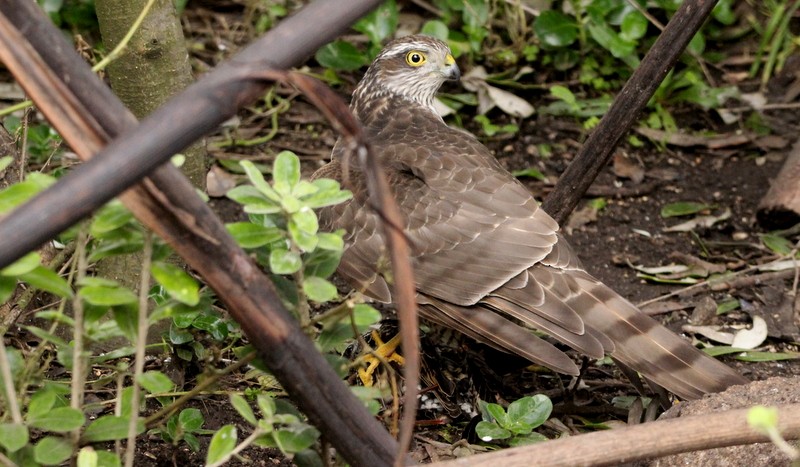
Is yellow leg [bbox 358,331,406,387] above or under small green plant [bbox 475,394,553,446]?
under

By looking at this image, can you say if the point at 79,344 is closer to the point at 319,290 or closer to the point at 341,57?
the point at 319,290

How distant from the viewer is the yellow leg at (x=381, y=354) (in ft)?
14.6

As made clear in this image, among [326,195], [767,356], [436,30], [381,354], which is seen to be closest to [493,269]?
[381,354]

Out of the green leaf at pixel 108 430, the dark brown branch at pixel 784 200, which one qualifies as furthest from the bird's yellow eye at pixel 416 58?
the green leaf at pixel 108 430

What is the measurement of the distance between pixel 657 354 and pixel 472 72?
10.8 ft

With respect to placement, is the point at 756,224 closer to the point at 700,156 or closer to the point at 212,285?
the point at 700,156

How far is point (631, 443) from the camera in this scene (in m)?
2.27

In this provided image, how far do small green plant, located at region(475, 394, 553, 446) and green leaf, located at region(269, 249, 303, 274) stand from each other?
1.48m

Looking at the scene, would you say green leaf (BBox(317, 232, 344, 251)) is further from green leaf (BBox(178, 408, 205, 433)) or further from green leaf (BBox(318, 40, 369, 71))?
green leaf (BBox(318, 40, 369, 71))

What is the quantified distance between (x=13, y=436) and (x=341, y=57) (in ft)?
14.8

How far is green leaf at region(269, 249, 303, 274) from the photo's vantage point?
2404 mm

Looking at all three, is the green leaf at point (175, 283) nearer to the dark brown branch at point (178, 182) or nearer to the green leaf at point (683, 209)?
the dark brown branch at point (178, 182)

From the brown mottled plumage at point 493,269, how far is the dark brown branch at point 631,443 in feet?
4.55

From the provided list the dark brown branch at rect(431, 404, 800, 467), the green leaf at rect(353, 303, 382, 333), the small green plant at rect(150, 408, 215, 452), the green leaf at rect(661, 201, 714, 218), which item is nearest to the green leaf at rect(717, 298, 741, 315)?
the green leaf at rect(661, 201, 714, 218)
